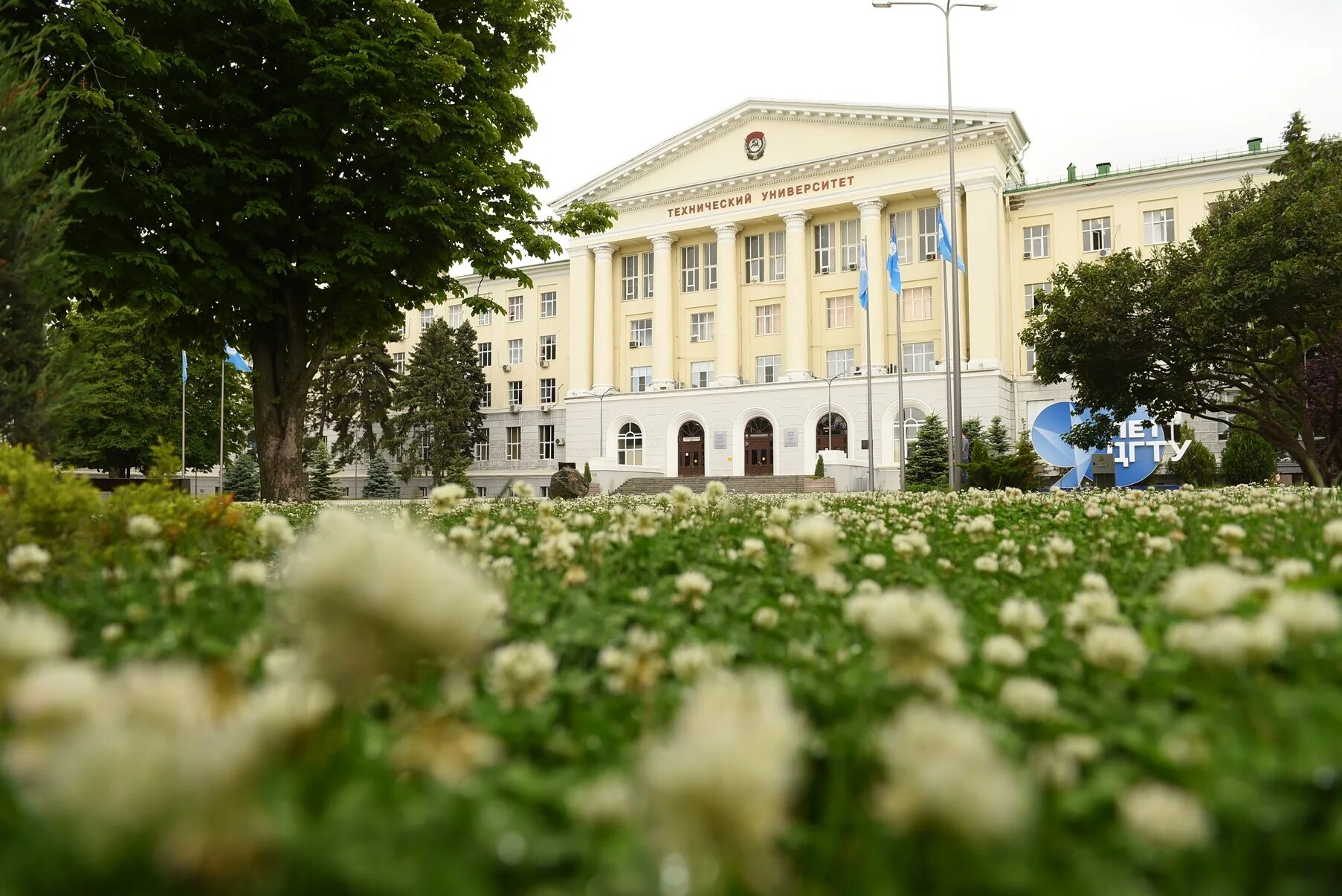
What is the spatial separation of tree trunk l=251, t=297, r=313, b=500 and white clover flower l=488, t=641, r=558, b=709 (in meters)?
15.4

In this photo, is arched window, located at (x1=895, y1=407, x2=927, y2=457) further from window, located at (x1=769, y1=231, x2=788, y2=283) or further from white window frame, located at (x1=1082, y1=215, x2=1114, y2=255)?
white window frame, located at (x1=1082, y1=215, x2=1114, y2=255)

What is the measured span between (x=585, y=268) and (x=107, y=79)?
41.1 m

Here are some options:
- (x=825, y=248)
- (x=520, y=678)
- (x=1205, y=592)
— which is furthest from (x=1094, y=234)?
(x=520, y=678)

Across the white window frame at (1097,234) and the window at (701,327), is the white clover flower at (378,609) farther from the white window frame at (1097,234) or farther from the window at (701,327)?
the window at (701,327)

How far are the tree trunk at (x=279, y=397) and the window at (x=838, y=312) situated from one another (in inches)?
1382

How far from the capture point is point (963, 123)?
136 feet

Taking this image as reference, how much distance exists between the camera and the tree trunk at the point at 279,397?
50.8ft

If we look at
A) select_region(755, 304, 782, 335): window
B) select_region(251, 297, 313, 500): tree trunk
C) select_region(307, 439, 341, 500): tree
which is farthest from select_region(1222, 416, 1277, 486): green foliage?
select_region(307, 439, 341, 500): tree

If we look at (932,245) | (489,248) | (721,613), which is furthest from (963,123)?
(721,613)

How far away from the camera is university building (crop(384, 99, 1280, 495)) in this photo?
→ 41469 mm

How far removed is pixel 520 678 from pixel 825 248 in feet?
157

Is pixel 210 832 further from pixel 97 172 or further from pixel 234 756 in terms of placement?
pixel 97 172

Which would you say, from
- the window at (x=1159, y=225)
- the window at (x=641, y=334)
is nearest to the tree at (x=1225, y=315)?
the window at (x=1159, y=225)

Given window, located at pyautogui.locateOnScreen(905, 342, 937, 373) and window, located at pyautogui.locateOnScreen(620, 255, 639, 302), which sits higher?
window, located at pyautogui.locateOnScreen(620, 255, 639, 302)
